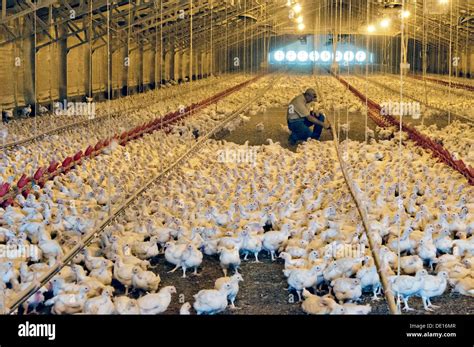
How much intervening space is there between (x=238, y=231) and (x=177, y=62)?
108 ft

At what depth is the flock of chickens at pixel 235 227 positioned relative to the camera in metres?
5.84

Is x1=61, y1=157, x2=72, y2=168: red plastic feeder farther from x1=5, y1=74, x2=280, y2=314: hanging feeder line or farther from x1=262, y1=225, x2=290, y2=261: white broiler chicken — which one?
x1=262, y1=225, x2=290, y2=261: white broiler chicken

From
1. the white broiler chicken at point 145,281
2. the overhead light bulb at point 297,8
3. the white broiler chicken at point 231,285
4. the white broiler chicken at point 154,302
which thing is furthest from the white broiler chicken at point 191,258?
the overhead light bulb at point 297,8

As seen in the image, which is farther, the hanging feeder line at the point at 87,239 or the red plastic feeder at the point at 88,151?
the red plastic feeder at the point at 88,151

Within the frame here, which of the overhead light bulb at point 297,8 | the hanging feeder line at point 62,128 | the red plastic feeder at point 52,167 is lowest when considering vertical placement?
the red plastic feeder at point 52,167

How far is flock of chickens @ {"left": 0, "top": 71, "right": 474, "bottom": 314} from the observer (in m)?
5.84

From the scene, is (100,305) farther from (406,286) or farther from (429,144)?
(429,144)

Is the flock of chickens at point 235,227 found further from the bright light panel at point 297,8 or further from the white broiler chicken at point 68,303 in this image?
the bright light panel at point 297,8

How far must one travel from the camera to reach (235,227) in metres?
7.49

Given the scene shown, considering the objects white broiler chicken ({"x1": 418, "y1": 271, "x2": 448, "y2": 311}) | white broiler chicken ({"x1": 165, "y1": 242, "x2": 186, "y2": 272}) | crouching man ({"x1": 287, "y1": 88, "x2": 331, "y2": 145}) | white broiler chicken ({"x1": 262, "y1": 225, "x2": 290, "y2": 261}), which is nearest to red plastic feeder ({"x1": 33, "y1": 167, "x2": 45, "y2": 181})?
white broiler chicken ({"x1": 165, "y1": 242, "x2": 186, "y2": 272})

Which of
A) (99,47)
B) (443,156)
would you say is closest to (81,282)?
(443,156)

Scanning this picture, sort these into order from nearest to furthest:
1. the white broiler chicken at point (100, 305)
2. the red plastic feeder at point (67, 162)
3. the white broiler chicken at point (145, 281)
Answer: the white broiler chicken at point (100, 305), the white broiler chicken at point (145, 281), the red plastic feeder at point (67, 162)
